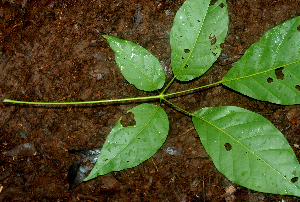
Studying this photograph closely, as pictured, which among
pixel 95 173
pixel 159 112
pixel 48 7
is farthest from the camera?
pixel 48 7

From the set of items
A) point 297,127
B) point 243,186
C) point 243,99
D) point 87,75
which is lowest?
point 243,186

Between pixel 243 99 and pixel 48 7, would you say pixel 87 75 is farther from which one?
pixel 243 99

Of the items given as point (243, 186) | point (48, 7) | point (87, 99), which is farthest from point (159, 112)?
point (48, 7)

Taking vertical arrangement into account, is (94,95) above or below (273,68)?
below

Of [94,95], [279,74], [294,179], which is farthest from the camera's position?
[94,95]

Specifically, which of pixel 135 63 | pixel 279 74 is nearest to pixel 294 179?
pixel 279 74

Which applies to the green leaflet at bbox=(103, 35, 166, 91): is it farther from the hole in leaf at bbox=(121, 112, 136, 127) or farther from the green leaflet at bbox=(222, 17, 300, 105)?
the green leaflet at bbox=(222, 17, 300, 105)

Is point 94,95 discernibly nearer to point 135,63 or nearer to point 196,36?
point 135,63
